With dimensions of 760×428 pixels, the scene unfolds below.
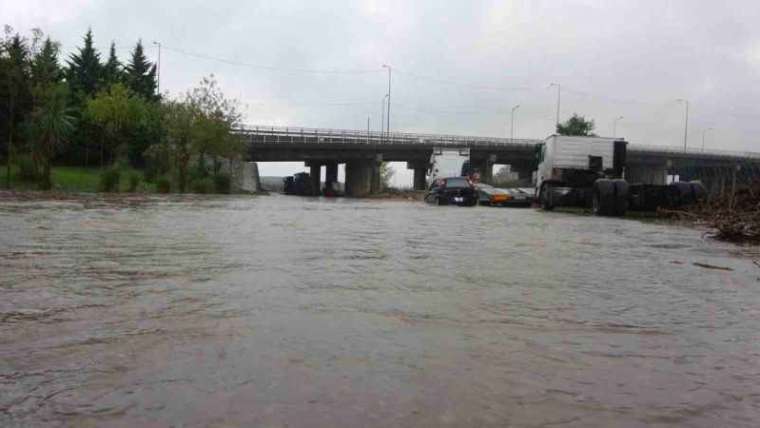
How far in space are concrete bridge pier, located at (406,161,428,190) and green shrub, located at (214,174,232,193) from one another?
132 feet

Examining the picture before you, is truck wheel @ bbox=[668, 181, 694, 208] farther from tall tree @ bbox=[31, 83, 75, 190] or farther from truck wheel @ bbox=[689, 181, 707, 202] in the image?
tall tree @ bbox=[31, 83, 75, 190]

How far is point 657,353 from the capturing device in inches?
173

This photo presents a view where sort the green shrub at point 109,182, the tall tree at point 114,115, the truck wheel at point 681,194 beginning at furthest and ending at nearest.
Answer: the tall tree at point 114,115, the green shrub at point 109,182, the truck wheel at point 681,194

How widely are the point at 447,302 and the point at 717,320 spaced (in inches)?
83.1

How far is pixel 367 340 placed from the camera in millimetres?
4484

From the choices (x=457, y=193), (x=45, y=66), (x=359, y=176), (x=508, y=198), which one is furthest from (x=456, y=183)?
(x=359, y=176)

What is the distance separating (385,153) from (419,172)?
10339 millimetres

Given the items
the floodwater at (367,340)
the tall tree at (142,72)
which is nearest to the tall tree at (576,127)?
the tall tree at (142,72)

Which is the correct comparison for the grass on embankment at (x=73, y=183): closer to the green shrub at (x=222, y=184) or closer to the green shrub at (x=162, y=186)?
the green shrub at (x=162, y=186)

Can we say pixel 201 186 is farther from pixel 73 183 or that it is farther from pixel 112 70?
pixel 112 70

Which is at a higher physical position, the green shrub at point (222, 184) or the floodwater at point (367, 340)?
the green shrub at point (222, 184)

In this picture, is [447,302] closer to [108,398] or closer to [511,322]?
[511,322]

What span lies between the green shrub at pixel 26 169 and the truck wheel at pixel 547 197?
78.7ft

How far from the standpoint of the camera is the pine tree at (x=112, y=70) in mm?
78625
